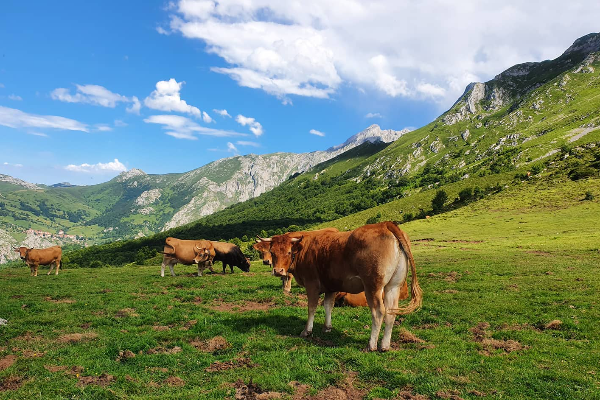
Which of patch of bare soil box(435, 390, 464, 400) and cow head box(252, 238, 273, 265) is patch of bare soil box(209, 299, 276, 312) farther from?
patch of bare soil box(435, 390, 464, 400)

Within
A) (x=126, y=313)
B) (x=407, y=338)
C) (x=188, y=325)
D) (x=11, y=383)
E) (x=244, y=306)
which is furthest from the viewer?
(x=244, y=306)

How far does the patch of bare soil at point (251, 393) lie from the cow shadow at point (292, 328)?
309cm

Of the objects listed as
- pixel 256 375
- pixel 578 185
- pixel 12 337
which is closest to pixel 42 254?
pixel 12 337

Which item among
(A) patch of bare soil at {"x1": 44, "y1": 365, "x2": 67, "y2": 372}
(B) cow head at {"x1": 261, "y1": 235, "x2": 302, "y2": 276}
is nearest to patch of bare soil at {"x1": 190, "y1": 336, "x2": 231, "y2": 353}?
(B) cow head at {"x1": 261, "y1": 235, "x2": 302, "y2": 276}

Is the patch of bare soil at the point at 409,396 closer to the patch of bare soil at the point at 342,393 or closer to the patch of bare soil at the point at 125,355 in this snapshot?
the patch of bare soil at the point at 342,393

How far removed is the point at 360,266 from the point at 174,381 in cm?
600

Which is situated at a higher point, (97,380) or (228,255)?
(228,255)

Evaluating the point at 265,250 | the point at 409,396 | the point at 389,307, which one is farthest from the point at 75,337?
the point at 409,396

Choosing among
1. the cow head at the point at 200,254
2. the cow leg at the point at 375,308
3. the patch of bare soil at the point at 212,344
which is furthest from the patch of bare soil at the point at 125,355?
the cow head at the point at 200,254

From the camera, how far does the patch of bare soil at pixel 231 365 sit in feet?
29.2

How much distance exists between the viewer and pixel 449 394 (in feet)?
22.9

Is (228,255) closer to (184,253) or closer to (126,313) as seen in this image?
(184,253)

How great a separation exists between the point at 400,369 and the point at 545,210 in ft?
239

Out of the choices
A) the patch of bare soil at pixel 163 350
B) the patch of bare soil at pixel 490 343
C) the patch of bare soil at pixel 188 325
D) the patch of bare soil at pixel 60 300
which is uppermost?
the patch of bare soil at pixel 490 343
